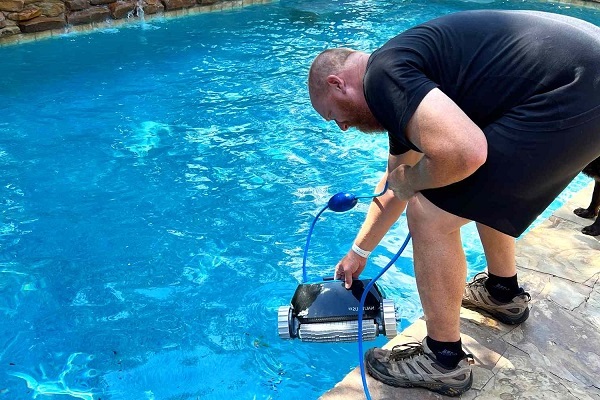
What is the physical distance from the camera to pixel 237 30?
8.70 metres

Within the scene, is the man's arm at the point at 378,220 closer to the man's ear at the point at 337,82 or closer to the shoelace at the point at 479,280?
the man's ear at the point at 337,82

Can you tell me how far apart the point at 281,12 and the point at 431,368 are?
8.70m

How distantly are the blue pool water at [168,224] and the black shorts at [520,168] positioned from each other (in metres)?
1.36

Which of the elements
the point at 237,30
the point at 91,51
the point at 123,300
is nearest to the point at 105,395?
the point at 123,300

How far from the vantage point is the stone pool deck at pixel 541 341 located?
2152 mm

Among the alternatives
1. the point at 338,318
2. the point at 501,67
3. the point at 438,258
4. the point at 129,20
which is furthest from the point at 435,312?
the point at 129,20

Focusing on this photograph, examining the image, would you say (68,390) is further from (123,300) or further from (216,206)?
(216,206)

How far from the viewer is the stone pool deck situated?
84.7 inches

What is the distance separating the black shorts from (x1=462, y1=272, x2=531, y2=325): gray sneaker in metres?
0.65

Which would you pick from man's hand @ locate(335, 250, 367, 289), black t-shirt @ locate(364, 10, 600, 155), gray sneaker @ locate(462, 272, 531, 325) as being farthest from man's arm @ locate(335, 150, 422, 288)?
gray sneaker @ locate(462, 272, 531, 325)

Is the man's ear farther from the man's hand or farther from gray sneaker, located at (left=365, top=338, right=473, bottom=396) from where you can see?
gray sneaker, located at (left=365, top=338, right=473, bottom=396)

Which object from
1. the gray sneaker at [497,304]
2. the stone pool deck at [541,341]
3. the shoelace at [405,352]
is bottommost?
the stone pool deck at [541,341]

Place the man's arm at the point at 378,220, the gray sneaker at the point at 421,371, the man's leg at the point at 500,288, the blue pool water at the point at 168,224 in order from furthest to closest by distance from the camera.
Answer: the blue pool water at the point at 168,224 → the man's leg at the point at 500,288 → the man's arm at the point at 378,220 → the gray sneaker at the point at 421,371

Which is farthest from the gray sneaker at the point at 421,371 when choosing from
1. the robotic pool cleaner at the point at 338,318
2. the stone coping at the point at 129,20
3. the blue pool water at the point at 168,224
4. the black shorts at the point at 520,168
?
the stone coping at the point at 129,20
